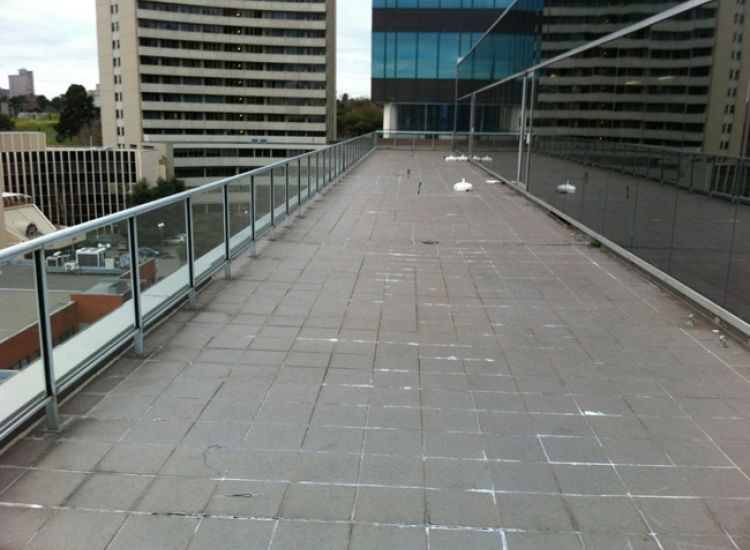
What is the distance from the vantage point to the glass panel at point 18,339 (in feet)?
10.6

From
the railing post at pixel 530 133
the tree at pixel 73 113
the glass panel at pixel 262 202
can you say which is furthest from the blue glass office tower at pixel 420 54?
the tree at pixel 73 113

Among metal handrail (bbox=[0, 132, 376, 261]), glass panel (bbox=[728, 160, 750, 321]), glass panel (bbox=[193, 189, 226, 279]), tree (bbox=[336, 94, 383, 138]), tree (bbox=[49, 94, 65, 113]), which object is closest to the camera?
metal handrail (bbox=[0, 132, 376, 261])

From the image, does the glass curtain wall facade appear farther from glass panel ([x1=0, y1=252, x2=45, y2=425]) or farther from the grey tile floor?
glass panel ([x1=0, y1=252, x2=45, y2=425])

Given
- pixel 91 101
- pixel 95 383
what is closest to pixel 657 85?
pixel 95 383

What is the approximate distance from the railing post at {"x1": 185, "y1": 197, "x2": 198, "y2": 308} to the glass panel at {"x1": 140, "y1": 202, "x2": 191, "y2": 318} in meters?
0.06

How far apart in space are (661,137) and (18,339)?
6500 millimetres

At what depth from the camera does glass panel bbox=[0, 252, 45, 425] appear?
3217mm

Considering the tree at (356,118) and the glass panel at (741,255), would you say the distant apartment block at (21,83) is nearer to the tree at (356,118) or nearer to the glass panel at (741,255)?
the tree at (356,118)

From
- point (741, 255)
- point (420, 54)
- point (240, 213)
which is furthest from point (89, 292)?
point (420, 54)

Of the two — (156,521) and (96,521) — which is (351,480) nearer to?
(156,521)

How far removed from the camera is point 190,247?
20.0ft

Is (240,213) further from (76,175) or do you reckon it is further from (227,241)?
(76,175)

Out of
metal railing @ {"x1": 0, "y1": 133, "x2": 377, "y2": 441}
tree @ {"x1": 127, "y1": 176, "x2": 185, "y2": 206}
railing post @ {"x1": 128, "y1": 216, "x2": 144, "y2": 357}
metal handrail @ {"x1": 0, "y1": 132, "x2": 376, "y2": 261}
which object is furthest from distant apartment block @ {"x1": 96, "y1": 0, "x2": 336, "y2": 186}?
railing post @ {"x1": 128, "y1": 216, "x2": 144, "y2": 357}

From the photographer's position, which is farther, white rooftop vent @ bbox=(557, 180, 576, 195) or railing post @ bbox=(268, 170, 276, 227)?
white rooftop vent @ bbox=(557, 180, 576, 195)
